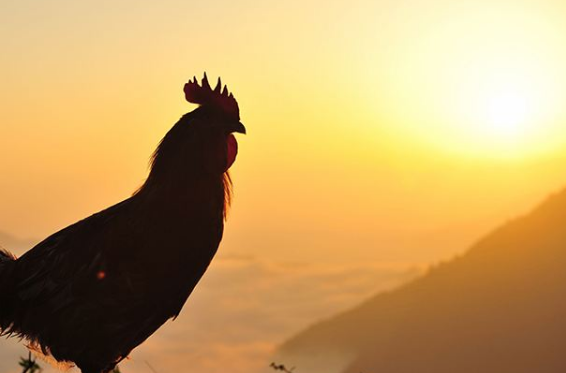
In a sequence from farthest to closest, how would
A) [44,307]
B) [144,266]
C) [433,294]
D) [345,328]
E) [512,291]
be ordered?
1. [345,328]
2. [433,294]
3. [512,291]
4. [44,307]
5. [144,266]

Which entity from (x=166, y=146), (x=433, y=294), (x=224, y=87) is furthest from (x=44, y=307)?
(x=433, y=294)

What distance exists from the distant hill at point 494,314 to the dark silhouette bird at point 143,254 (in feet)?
208

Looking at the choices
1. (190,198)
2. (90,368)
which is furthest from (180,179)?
(90,368)

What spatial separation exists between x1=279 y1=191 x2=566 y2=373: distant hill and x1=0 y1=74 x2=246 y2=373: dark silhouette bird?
208 ft

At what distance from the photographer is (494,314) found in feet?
289

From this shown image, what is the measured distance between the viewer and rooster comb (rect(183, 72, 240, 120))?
10273 mm

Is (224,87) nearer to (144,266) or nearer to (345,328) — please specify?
(144,266)

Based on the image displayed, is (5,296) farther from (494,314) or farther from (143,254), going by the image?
(494,314)

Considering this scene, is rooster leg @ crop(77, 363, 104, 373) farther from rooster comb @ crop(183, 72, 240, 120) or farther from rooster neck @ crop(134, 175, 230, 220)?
rooster comb @ crop(183, 72, 240, 120)

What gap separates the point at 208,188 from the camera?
31.8ft

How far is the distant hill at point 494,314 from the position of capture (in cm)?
7881

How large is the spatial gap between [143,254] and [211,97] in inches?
81.2

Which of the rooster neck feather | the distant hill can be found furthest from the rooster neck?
the distant hill

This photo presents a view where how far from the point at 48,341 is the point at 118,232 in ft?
5.10
